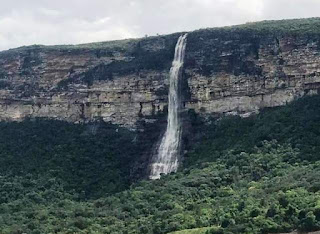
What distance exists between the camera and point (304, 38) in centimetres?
6706

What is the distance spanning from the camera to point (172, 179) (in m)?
61.2

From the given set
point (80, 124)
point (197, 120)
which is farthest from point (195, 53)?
point (80, 124)

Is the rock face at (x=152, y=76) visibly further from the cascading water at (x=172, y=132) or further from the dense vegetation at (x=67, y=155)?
the dense vegetation at (x=67, y=155)

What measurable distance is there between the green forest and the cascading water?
1.61 m

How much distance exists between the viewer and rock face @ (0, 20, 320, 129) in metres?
67.4

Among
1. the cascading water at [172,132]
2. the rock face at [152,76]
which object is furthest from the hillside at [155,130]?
the cascading water at [172,132]

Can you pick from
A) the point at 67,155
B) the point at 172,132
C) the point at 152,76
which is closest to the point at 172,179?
the point at 172,132

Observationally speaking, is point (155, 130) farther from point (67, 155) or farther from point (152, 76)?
point (67, 155)

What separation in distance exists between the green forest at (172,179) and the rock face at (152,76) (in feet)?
5.04

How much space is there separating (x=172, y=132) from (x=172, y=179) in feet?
34.5

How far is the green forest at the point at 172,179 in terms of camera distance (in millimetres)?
47938

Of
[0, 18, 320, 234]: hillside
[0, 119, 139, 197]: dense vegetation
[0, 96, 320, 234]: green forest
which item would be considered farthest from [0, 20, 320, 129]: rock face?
[0, 119, 139, 197]: dense vegetation

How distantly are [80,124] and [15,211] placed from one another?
17405 millimetres

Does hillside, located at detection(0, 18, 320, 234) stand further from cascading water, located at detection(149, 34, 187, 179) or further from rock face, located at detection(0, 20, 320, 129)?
cascading water, located at detection(149, 34, 187, 179)
